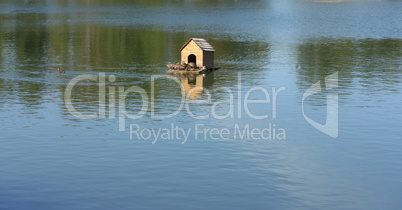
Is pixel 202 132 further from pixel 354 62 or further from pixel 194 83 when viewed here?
pixel 354 62

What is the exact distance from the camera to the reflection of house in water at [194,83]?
66.1 metres

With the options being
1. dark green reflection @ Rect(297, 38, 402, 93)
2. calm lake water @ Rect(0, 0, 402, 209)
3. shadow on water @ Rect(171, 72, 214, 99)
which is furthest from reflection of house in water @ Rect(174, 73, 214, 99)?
dark green reflection @ Rect(297, 38, 402, 93)

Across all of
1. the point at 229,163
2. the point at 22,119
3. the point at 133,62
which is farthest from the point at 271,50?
the point at 229,163

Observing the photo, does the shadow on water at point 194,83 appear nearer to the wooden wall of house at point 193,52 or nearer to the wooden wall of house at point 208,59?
the wooden wall of house at point 208,59

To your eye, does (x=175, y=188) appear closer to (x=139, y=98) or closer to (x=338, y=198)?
(x=338, y=198)

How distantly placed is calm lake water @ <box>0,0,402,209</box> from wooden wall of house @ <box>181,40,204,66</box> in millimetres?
4137

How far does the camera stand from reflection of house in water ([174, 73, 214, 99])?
6612 centimetres

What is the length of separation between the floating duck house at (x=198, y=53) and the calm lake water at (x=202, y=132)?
380cm

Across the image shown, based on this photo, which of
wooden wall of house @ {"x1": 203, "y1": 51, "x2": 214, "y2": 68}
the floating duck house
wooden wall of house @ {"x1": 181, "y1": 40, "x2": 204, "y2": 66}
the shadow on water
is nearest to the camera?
the shadow on water

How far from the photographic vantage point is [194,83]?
73.3 m

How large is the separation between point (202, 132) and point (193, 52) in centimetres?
3549

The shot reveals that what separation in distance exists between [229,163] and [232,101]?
885 inches

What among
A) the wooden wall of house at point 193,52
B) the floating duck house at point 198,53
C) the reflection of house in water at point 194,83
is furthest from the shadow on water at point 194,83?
the wooden wall of house at point 193,52

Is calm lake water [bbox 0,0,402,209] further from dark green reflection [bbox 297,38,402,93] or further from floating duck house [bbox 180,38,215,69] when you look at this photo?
floating duck house [bbox 180,38,215,69]
